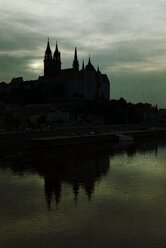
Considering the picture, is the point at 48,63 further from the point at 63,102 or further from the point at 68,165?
the point at 68,165

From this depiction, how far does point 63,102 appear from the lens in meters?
103

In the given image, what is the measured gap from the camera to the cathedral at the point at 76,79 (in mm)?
109456

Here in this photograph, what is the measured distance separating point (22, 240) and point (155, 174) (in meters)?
19.2

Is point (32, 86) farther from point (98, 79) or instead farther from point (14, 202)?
point (14, 202)

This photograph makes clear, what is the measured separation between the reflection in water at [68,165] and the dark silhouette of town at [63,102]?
54.1 ft

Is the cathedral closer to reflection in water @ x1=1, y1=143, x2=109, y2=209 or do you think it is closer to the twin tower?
the twin tower

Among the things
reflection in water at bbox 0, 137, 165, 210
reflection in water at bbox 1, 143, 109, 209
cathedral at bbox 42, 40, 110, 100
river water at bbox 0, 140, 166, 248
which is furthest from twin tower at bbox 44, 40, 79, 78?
river water at bbox 0, 140, 166, 248

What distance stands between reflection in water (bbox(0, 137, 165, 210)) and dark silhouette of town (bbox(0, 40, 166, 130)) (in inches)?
649

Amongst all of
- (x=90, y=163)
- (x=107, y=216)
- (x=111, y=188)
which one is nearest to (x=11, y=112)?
(x=90, y=163)

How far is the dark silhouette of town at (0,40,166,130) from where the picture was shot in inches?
3102

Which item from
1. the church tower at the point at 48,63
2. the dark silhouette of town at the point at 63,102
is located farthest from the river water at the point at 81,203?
the church tower at the point at 48,63

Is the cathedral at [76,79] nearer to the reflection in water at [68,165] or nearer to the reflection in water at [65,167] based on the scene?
the reflection in water at [68,165]

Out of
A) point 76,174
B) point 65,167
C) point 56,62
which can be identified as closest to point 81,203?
point 76,174

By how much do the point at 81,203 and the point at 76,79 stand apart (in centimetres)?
9034
